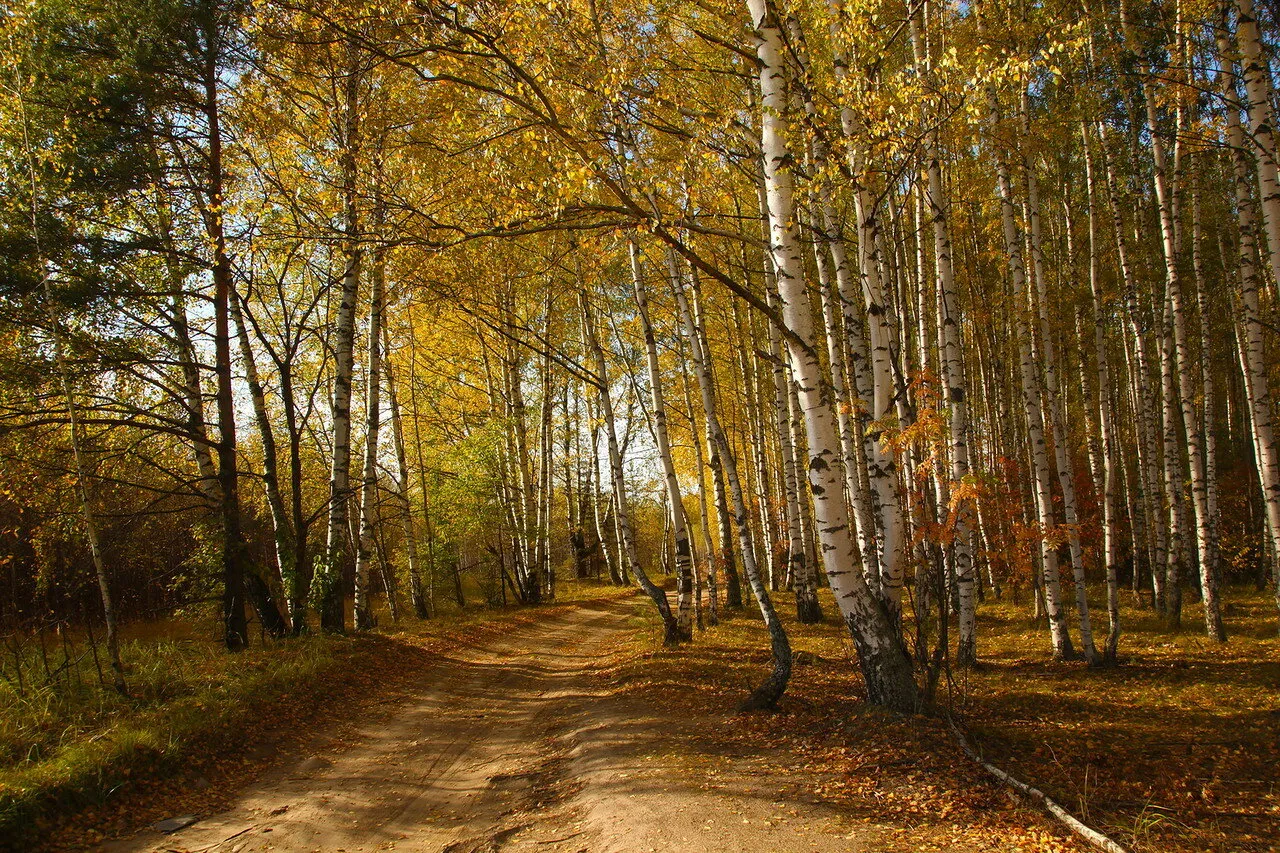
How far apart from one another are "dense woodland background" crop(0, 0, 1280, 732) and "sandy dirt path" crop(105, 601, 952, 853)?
1.54 metres

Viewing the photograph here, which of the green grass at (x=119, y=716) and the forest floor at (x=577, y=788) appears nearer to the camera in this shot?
the forest floor at (x=577, y=788)

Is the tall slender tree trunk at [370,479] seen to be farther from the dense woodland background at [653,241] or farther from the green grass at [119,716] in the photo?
the green grass at [119,716]

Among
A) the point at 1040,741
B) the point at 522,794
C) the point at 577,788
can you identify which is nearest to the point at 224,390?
the point at 522,794

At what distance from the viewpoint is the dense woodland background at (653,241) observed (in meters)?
5.66

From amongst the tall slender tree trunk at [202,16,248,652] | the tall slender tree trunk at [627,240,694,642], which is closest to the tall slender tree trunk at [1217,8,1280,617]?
the tall slender tree trunk at [627,240,694,642]

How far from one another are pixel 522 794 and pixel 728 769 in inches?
62.9

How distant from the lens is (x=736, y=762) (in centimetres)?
515

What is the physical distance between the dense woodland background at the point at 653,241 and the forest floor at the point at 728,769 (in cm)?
78

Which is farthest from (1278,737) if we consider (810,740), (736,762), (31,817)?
(31,817)

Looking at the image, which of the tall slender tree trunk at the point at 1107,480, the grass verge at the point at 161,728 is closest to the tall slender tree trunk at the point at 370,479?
the grass verge at the point at 161,728

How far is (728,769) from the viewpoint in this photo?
5000 millimetres

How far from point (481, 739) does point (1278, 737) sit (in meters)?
6.77

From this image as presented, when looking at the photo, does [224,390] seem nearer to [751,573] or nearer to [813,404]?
[751,573]

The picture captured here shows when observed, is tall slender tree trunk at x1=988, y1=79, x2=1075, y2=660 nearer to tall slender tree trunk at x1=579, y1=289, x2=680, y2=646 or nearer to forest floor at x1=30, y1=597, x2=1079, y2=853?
forest floor at x1=30, y1=597, x2=1079, y2=853
